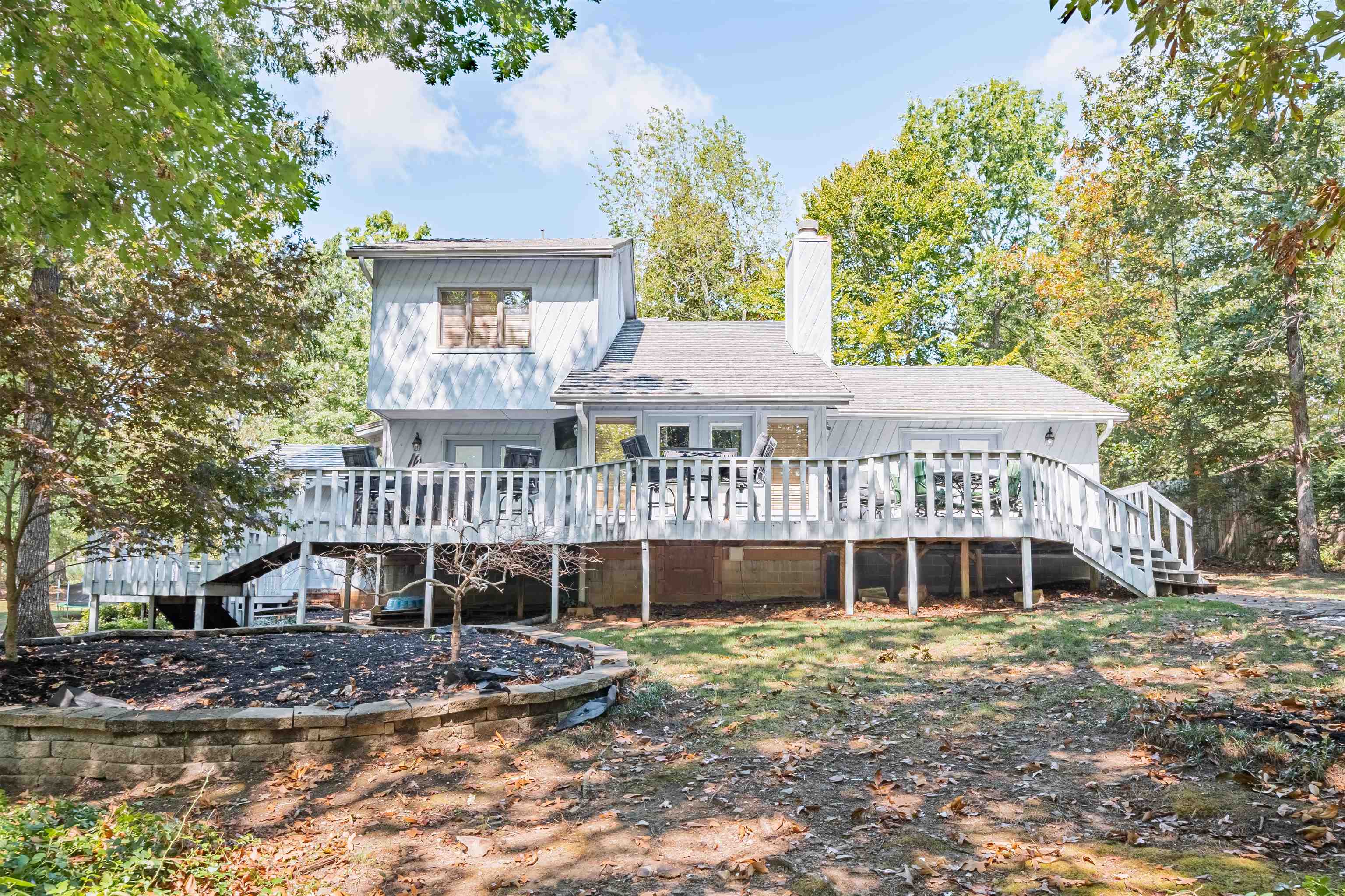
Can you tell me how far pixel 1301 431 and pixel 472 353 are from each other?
52.7ft

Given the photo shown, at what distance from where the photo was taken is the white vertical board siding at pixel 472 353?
51.3 feet

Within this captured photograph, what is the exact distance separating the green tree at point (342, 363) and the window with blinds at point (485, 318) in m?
13.8

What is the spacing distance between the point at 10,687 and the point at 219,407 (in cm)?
281

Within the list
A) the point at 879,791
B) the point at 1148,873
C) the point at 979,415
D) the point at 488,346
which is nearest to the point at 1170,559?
the point at 979,415

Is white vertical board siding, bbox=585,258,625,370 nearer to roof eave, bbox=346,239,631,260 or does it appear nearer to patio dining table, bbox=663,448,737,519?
roof eave, bbox=346,239,631,260

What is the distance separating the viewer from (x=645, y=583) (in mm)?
11328

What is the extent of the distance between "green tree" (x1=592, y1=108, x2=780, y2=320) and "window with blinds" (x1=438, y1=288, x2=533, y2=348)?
14197 millimetres

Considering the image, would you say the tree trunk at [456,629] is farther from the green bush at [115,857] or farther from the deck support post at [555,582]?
the deck support post at [555,582]

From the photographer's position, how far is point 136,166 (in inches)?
210

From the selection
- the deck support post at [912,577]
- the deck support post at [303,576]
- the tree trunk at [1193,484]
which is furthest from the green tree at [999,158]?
the deck support post at [303,576]

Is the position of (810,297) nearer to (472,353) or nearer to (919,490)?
(919,490)

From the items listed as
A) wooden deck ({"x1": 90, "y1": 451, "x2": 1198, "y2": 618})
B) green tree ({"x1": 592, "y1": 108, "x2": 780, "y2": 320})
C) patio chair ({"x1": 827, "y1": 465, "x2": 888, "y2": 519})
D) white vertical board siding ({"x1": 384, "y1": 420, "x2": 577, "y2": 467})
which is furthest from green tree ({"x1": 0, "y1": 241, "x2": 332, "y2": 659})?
green tree ({"x1": 592, "y1": 108, "x2": 780, "y2": 320})

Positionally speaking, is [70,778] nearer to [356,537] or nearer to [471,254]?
[356,537]

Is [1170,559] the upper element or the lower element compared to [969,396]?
lower
